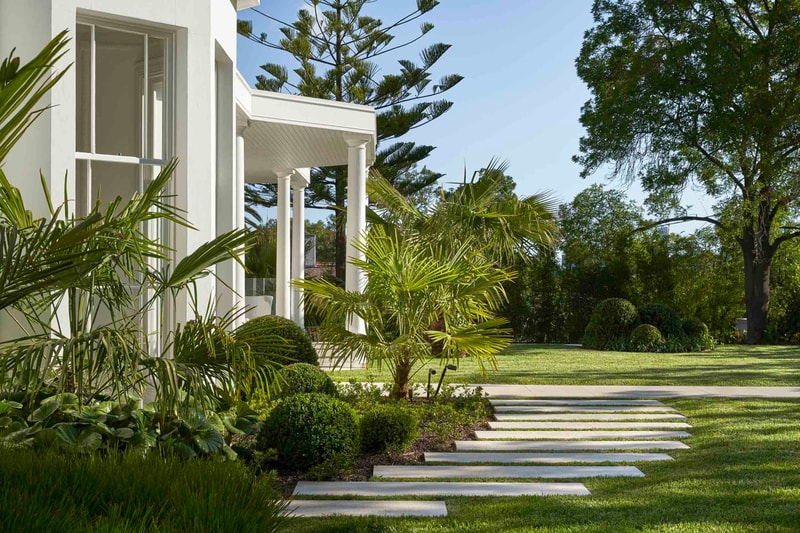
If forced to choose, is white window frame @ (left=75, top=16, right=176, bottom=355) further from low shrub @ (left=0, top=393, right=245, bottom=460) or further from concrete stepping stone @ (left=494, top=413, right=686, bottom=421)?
concrete stepping stone @ (left=494, top=413, right=686, bottom=421)

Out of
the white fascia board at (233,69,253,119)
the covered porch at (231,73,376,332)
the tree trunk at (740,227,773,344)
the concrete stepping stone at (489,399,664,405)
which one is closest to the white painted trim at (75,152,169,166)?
the covered porch at (231,73,376,332)

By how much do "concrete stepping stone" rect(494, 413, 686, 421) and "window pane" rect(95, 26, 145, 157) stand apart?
150 inches

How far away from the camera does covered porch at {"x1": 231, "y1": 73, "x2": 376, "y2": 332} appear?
9.48 metres

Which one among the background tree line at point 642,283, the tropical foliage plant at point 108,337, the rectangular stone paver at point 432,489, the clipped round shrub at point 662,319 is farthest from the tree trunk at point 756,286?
the tropical foliage plant at point 108,337

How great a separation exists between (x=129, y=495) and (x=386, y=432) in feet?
9.69

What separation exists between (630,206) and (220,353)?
822 inches

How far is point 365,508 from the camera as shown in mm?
4047

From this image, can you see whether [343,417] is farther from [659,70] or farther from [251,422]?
[659,70]

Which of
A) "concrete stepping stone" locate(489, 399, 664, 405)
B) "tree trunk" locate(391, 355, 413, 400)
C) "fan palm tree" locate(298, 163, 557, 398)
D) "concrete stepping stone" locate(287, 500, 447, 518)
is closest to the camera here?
"concrete stepping stone" locate(287, 500, 447, 518)

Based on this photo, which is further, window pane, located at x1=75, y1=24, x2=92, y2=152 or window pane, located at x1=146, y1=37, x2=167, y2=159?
window pane, located at x1=146, y1=37, x2=167, y2=159

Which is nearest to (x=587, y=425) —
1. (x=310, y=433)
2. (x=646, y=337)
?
(x=310, y=433)

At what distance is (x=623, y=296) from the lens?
19703 millimetres

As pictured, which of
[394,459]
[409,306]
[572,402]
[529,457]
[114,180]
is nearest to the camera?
[394,459]

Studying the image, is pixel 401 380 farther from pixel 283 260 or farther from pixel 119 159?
pixel 283 260
